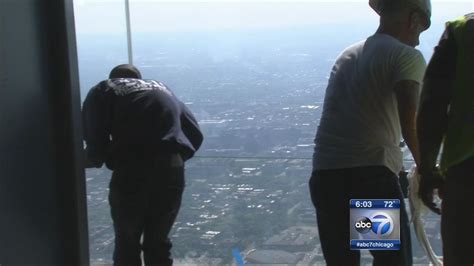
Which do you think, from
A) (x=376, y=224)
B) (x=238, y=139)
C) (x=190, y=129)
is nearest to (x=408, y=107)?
(x=376, y=224)

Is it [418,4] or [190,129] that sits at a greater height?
[418,4]

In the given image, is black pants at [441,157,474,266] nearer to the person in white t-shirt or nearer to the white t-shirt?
the person in white t-shirt

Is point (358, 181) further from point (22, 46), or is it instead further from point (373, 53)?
point (22, 46)

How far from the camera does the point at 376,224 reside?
336cm

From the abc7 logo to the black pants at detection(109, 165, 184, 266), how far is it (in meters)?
1.18

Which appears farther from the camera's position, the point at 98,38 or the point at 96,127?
the point at 98,38

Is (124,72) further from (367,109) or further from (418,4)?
(418,4)

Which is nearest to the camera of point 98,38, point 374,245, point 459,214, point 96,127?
point 459,214

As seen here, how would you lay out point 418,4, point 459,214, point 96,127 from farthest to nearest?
point 96,127, point 418,4, point 459,214

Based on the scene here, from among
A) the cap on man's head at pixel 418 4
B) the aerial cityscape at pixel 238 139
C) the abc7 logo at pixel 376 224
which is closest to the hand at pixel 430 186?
the abc7 logo at pixel 376 224

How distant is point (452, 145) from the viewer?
2.54 meters

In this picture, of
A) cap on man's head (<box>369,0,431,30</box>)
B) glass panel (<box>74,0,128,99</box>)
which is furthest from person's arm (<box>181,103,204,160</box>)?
cap on man's head (<box>369,0,431,30</box>)

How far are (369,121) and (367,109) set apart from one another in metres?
0.05

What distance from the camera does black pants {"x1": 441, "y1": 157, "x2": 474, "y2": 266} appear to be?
2.50 metres
